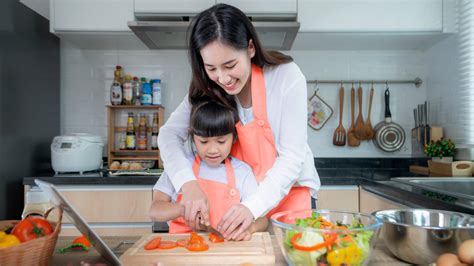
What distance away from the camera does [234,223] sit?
969mm

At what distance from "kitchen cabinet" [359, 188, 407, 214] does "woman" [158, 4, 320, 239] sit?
23.9 inches

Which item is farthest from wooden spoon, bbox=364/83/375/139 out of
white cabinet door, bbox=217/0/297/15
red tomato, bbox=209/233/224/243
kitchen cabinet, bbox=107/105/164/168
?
red tomato, bbox=209/233/224/243

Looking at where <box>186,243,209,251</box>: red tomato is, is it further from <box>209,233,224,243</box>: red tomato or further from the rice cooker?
the rice cooker

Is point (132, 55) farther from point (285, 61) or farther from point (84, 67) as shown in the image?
point (285, 61)

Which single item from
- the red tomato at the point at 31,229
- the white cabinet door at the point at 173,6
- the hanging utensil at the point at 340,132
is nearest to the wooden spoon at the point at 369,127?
the hanging utensil at the point at 340,132

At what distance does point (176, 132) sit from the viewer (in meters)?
1.33

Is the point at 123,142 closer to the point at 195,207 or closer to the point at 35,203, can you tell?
the point at 35,203

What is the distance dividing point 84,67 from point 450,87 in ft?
7.49

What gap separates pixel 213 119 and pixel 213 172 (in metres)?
0.20

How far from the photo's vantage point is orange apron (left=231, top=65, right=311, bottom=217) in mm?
1223

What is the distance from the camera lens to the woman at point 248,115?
1.07 meters

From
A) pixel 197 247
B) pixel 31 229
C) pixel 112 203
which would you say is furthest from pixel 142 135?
pixel 31 229

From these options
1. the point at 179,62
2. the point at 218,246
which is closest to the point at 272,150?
the point at 218,246

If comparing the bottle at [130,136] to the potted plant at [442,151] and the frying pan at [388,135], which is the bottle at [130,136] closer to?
the frying pan at [388,135]
